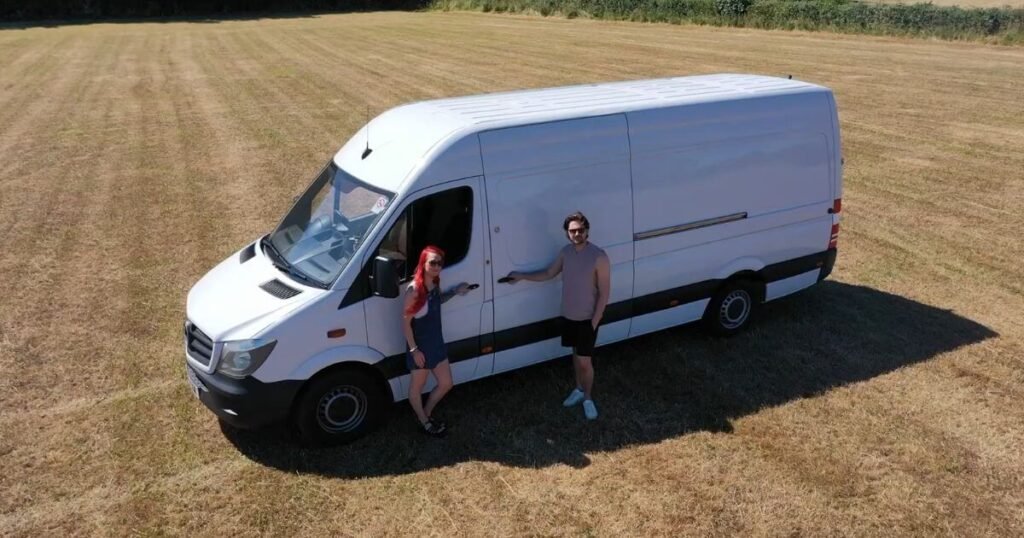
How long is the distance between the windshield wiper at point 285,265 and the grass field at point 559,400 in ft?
4.90

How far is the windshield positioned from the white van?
0.02 meters

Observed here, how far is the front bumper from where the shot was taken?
21.1ft

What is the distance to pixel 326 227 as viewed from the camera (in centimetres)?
724

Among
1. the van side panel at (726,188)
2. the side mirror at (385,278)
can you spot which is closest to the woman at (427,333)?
the side mirror at (385,278)

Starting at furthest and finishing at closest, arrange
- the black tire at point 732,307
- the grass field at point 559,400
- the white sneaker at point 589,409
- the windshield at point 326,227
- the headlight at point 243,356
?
1. the black tire at point 732,307
2. the white sneaker at point 589,409
3. the windshield at point 326,227
4. the headlight at point 243,356
5. the grass field at point 559,400

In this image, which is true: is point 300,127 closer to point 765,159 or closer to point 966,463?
point 765,159

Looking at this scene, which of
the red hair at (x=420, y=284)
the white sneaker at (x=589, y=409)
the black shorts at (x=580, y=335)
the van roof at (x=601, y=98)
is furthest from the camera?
the van roof at (x=601, y=98)

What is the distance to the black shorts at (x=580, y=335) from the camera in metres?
7.15

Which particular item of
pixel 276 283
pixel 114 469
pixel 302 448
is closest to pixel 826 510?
pixel 302 448

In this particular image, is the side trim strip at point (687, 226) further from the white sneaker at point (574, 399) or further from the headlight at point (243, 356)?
the headlight at point (243, 356)

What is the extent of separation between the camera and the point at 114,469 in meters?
6.72

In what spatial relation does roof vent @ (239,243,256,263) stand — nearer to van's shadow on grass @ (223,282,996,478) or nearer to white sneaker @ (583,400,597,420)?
van's shadow on grass @ (223,282,996,478)

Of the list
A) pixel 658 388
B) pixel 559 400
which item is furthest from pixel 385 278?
pixel 658 388

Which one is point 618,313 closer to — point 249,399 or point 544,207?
point 544,207
